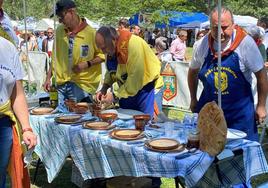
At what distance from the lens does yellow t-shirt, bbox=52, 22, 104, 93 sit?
467 cm

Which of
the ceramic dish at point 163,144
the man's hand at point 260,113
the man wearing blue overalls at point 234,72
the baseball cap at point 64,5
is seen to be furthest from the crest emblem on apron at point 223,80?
the baseball cap at point 64,5

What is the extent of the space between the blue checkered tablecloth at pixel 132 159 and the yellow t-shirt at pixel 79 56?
87 centimetres

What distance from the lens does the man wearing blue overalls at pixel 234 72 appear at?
10.5 feet

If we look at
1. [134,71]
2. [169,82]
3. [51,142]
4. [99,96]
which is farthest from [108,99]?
[169,82]

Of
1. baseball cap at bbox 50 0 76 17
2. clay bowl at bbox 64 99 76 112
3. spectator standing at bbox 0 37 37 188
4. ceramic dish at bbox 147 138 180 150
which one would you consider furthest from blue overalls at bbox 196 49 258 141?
baseball cap at bbox 50 0 76 17

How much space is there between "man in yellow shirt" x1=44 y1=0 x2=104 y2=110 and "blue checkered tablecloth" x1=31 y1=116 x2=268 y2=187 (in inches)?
33.0

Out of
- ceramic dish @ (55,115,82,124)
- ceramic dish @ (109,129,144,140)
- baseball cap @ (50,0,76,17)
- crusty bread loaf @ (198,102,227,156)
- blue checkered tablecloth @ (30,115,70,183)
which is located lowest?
blue checkered tablecloth @ (30,115,70,183)

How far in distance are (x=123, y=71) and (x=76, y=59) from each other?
0.86 meters

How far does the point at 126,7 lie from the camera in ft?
78.7

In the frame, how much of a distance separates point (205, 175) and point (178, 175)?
199mm

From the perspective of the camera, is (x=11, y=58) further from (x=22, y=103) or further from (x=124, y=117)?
(x=124, y=117)

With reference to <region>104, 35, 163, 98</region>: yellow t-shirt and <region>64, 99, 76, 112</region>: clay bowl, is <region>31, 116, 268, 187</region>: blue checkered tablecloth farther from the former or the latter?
<region>104, 35, 163, 98</region>: yellow t-shirt

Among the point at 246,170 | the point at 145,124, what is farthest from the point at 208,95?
the point at 246,170

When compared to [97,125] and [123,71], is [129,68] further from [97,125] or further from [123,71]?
[97,125]
